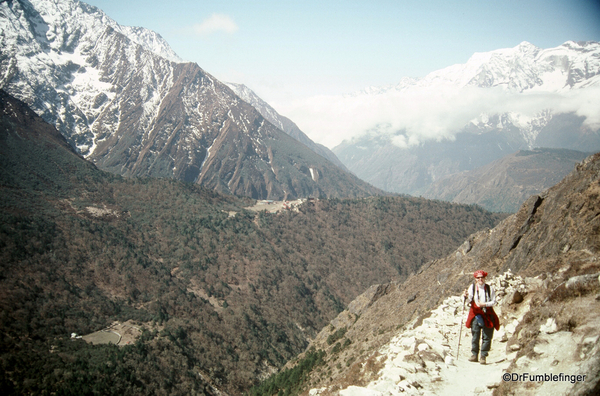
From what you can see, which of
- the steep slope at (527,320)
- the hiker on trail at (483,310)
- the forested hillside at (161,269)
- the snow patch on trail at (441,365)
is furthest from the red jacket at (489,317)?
the forested hillside at (161,269)

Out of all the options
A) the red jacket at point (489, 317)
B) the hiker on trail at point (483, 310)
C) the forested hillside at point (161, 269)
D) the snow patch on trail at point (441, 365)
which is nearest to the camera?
the snow patch on trail at point (441, 365)

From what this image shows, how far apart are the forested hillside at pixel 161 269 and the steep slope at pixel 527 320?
165ft

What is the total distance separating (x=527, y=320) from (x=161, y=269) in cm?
12280

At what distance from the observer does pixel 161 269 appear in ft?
399

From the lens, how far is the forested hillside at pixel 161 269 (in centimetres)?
7175

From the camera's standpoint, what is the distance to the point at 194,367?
8244cm

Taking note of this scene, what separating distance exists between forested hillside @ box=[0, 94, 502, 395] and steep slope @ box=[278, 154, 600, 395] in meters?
50.4

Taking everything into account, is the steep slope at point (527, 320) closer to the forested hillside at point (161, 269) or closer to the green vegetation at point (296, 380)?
the green vegetation at point (296, 380)

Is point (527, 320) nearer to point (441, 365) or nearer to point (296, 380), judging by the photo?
point (441, 365)

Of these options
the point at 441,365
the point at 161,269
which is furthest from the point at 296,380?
the point at 161,269

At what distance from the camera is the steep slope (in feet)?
39.2

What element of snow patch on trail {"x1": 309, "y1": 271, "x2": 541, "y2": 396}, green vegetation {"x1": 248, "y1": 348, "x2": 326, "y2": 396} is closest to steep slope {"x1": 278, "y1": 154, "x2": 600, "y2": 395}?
snow patch on trail {"x1": 309, "y1": 271, "x2": 541, "y2": 396}

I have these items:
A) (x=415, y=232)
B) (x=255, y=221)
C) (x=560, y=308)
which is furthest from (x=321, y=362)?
(x=415, y=232)

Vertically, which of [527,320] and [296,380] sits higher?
[527,320]
